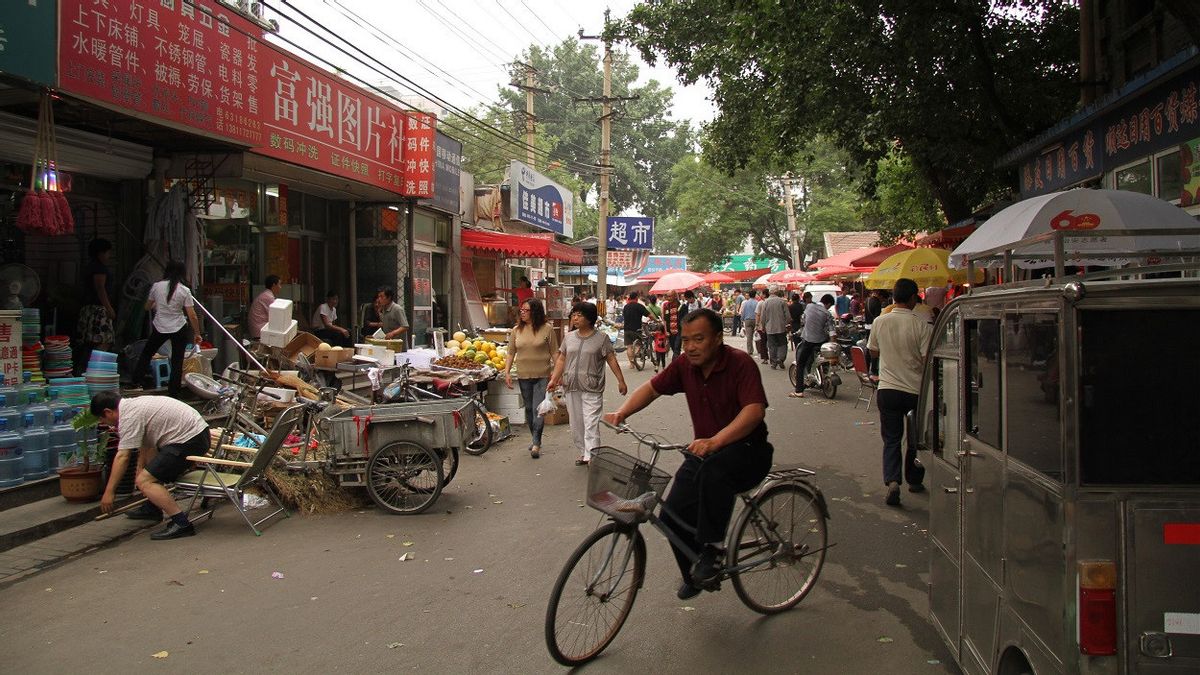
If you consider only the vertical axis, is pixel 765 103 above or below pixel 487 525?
above

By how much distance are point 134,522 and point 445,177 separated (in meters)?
10.8

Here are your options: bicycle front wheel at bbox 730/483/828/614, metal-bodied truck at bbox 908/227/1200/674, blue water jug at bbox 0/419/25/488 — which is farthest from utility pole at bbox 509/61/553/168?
metal-bodied truck at bbox 908/227/1200/674

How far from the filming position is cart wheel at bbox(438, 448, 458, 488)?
7527 mm

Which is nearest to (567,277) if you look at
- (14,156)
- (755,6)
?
(755,6)

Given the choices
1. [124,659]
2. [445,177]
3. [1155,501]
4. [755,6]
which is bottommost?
[124,659]

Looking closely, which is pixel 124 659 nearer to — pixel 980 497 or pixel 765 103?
pixel 980 497

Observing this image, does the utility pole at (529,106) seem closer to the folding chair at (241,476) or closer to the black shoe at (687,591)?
the folding chair at (241,476)

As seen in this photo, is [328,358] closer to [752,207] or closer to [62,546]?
[62,546]

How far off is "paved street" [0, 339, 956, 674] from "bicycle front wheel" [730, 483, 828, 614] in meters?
0.13

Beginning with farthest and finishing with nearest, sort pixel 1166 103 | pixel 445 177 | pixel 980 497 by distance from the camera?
pixel 445 177
pixel 1166 103
pixel 980 497

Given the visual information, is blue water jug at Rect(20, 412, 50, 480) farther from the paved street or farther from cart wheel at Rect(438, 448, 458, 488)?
cart wheel at Rect(438, 448, 458, 488)

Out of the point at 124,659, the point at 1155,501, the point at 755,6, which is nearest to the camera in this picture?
the point at 1155,501

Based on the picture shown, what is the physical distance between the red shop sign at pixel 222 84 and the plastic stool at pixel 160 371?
268 centimetres

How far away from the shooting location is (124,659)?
438cm
